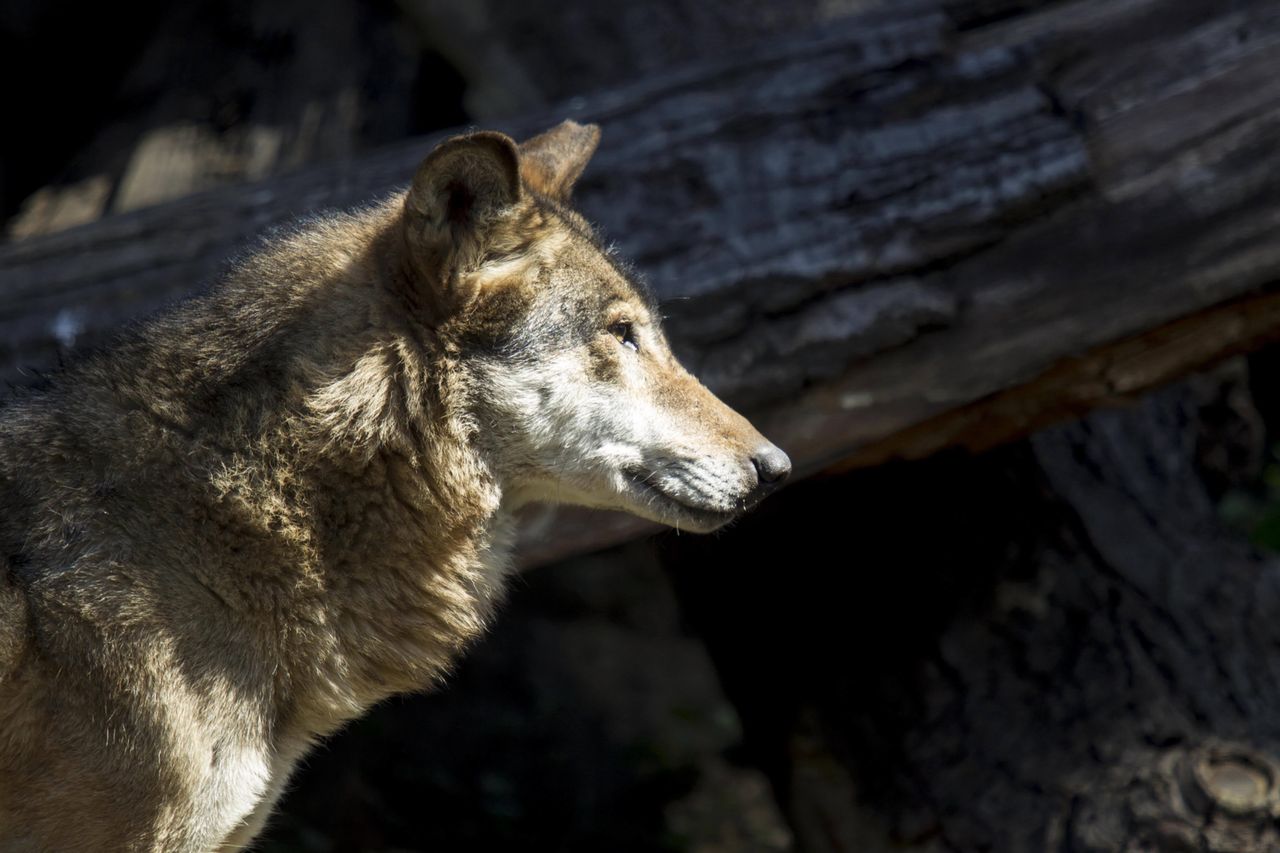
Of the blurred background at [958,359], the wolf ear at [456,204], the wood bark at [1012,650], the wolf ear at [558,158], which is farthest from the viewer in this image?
the blurred background at [958,359]

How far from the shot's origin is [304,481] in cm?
340

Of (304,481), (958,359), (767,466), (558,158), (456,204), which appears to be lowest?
(304,481)

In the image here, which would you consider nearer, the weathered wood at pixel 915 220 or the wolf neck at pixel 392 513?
the wolf neck at pixel 392 513

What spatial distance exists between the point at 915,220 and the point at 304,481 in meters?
2.67

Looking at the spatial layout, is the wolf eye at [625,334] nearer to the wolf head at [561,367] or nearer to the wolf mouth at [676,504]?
the wolf head at [561,367]

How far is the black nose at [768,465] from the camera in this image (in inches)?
145

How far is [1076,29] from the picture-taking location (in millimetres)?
5180

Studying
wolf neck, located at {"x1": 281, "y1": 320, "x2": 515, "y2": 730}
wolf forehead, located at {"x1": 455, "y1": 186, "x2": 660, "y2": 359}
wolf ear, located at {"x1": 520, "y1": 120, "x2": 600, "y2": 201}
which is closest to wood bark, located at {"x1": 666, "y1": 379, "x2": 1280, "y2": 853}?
wolf ear, located at {"x1": 520, "y1": 120, "x2": 600, "y2": 201}

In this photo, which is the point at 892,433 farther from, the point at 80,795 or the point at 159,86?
the point at 159,86

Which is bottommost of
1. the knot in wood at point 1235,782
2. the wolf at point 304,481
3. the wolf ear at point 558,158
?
the wolf at point 304,481

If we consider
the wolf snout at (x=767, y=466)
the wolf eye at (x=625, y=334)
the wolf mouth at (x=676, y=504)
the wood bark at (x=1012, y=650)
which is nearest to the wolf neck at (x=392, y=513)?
the wolf mouth at (x=676, y=504)

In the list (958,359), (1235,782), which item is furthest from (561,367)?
(1235,782)

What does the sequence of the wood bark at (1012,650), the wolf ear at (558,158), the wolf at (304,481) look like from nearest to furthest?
the wolf at (304,481) → the wolf ear at (558,158) → the wood bark at (1012,650)

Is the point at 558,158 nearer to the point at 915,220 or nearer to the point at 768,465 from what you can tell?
the point at 768,465
